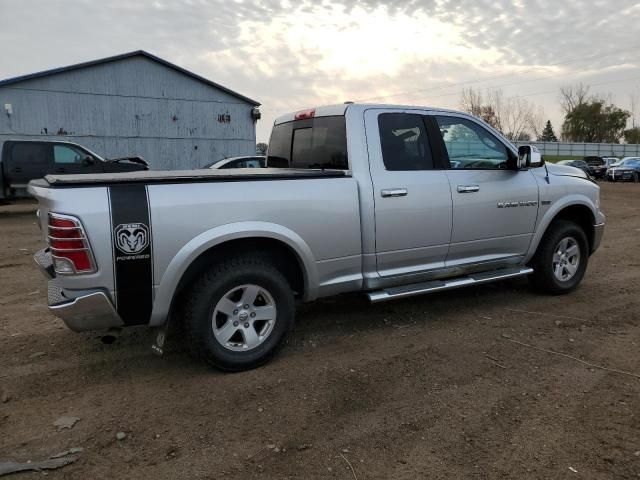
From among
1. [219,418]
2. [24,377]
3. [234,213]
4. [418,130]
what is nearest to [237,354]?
[219,418]

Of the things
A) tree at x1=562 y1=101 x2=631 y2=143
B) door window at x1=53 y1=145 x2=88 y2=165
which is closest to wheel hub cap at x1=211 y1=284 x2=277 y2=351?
door window at x1=53 y1=145 x2=88 y2=165

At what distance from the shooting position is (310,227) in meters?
3.95

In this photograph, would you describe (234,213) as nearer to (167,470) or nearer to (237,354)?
(237,354)

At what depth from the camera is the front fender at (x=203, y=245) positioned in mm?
3430

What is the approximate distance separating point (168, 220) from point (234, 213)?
471 millimetres

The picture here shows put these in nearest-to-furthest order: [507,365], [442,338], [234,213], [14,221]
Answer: [234,213]
[507,365]
[442,338]
[14,221]

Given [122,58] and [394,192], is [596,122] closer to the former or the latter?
[122,58]

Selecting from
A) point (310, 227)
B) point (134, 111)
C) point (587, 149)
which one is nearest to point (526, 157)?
point (310, 227)

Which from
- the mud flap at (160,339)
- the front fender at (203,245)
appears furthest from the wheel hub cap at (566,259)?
the mud flap at (160,339)

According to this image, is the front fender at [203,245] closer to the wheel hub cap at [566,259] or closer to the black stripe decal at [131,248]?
the black stripe decal at [131,248]

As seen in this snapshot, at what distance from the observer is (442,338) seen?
4496 millimetres

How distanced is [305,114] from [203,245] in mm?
2077

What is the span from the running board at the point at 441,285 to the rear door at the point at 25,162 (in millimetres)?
11665

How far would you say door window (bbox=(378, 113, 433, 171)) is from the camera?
4.45 metres
